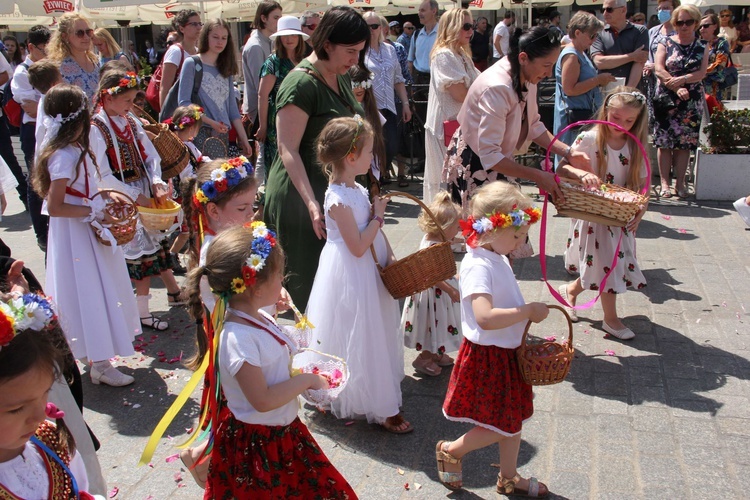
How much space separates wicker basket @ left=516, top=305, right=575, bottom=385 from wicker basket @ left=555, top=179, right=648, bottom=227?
131cm

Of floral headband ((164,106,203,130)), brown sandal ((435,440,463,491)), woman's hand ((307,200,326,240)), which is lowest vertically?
brown sandal ((435,440,463,491))

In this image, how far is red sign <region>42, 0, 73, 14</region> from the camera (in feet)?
48.3

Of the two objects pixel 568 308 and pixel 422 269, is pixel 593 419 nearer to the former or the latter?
pixel 422 269

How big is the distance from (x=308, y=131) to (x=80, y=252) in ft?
5.05

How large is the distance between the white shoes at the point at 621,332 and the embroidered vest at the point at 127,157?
3367mm

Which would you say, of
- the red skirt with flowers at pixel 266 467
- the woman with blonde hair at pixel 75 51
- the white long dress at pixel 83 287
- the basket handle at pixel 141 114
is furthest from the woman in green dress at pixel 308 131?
the woman with blonde hair at pixel 75 51

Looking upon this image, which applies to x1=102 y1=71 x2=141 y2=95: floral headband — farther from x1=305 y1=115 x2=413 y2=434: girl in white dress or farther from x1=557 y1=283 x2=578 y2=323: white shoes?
x1=557 y1=283 x2=578 y2=323: white shoes

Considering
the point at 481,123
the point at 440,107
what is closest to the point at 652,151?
the point at 440,107

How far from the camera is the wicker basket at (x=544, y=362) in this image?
3.09 m

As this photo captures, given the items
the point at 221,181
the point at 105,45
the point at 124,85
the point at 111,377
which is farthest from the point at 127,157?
the point at 105,45

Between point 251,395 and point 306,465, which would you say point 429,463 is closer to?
point 306,465

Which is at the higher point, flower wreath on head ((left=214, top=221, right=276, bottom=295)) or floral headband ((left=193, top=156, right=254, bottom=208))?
floral headband ((left=193, top=156, right=254, bottom=208))

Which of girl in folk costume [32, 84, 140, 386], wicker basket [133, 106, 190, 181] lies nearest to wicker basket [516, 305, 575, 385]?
girl in folk costume [32, 84, 140, 386]

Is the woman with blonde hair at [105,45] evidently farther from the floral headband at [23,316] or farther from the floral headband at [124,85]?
the floral headband at [23,316]
